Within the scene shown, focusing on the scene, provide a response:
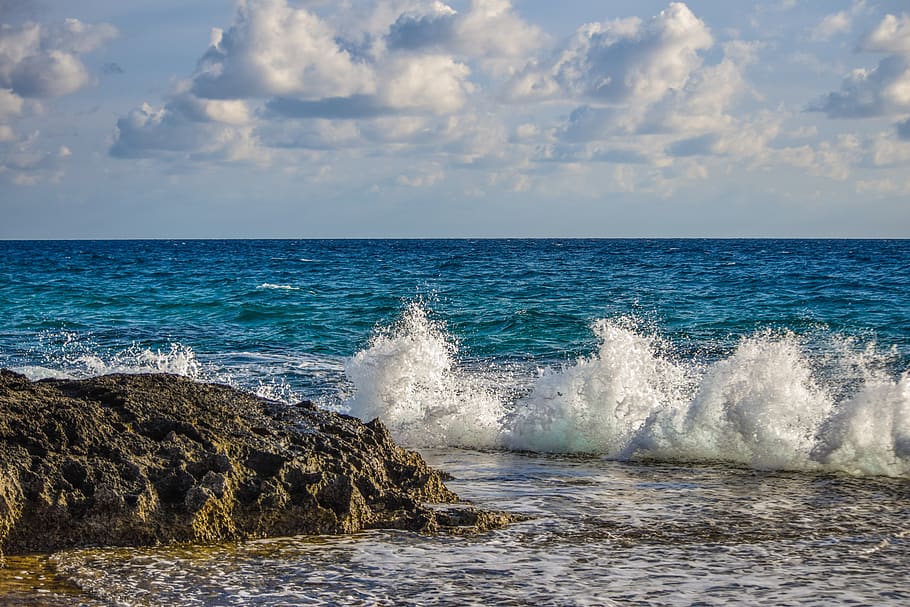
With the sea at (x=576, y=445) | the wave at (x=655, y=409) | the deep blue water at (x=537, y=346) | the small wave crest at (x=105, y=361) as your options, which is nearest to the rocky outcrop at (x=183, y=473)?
the sea at (x=576, y=445)

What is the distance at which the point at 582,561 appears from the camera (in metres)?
4.92

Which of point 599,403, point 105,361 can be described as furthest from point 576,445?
point 105,361

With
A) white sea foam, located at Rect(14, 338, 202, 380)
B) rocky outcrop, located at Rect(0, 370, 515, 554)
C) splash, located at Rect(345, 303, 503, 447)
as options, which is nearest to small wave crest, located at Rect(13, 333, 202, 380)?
white sea foam, located at Rect(14, 338, 202, 380)

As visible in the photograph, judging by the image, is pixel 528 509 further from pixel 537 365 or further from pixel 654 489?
pixel 537 365

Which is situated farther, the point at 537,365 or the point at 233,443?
the point at 537,365

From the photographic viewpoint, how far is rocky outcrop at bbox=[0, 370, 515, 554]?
499cm

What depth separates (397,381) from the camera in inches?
406

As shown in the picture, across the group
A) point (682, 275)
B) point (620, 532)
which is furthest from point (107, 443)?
point (682, 275)

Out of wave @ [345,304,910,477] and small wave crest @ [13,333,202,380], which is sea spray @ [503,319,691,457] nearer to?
wave @ [345,304,910,477]

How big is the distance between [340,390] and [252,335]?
20.9ft

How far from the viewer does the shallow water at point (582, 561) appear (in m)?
4.39

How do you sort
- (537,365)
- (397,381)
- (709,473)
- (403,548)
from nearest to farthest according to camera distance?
(403,548), (709,473), (397,381), (537,365)

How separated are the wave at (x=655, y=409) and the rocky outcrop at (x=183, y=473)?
9.52 feet

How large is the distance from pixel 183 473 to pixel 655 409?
16.7ft
